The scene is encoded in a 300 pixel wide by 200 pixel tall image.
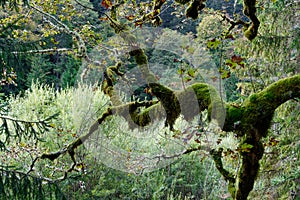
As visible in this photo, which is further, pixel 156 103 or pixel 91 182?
pixel 91 182

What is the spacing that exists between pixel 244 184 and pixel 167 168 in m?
5.56

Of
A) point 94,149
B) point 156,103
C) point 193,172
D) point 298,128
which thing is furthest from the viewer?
point 193,172

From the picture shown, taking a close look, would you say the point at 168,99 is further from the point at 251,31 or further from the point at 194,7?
the point at 251,31

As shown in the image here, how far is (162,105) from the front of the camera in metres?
2.12

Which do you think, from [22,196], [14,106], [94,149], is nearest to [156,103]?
[22,196]

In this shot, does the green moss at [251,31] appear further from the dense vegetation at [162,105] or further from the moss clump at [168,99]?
the moss clump at [168,99]

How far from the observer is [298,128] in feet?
13.0

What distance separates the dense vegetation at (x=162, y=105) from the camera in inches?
77.1

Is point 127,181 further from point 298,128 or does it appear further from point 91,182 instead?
point 298,128

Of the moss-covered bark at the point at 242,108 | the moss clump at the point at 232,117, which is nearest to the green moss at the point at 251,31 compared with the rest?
the moss-covered bark at the point at 242,108

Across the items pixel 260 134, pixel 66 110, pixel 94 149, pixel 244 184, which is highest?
pixel 260 134

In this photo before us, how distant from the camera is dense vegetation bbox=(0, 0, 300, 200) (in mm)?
1959

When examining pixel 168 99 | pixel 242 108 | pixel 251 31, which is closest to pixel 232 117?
pixel 242 108

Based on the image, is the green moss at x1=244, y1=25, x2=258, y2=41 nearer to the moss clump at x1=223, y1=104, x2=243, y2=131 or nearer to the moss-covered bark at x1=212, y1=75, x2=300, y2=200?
the moss-covered bark at x1=212, y1=75, x2=300, y2=200
